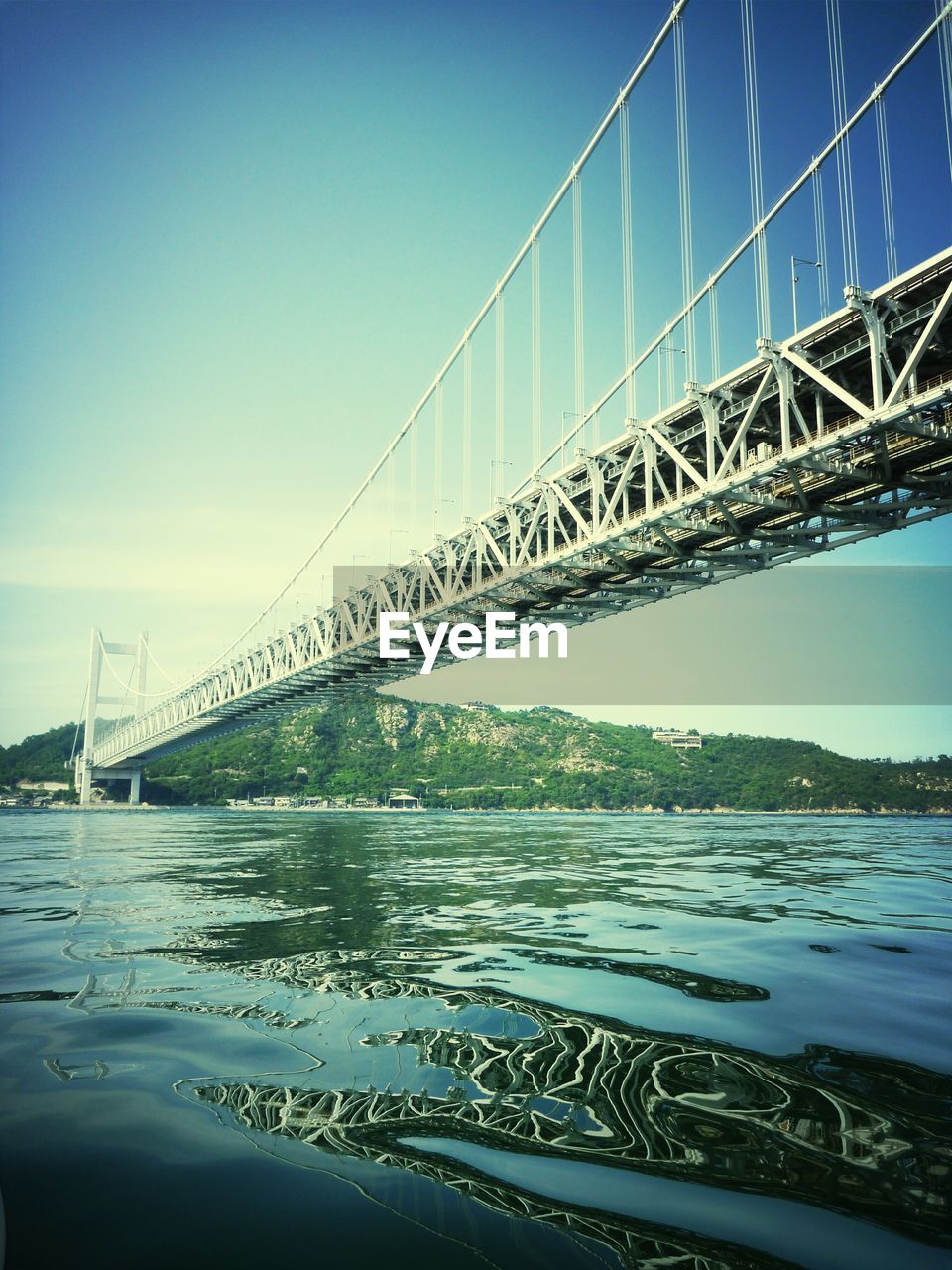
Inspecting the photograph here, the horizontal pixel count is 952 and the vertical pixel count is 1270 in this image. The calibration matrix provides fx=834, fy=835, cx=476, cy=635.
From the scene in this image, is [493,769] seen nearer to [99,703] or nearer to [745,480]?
[99,703]

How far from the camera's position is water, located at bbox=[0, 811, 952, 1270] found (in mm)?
2607

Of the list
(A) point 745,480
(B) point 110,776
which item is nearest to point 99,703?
(B) point 110,776

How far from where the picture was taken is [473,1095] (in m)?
3.69

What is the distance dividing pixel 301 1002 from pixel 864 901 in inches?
360

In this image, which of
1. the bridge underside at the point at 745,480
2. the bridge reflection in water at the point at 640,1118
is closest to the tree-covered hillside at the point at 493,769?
the bridge underside at the point at 745,480

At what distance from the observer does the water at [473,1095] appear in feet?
8.55

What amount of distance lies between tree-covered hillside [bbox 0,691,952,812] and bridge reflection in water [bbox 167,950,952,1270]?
3454 inches

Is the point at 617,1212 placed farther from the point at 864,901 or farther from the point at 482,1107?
the point at 864,901

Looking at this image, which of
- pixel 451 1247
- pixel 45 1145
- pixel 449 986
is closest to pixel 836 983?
pixel 449 986

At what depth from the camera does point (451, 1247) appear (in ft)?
8.32

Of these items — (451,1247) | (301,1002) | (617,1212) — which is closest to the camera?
Result: (451,1247)

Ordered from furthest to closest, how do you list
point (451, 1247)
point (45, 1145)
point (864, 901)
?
point (864, 901) < point (45, 1145) < point (451, 1247)

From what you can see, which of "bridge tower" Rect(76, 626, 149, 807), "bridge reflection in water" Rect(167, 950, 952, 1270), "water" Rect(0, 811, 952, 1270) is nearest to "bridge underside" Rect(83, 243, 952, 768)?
"water" Rect(0, 811, 952, 1270)

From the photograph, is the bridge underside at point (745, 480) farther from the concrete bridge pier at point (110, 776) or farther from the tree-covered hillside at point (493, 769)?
the tree-covered hillside at point (493, 769)
